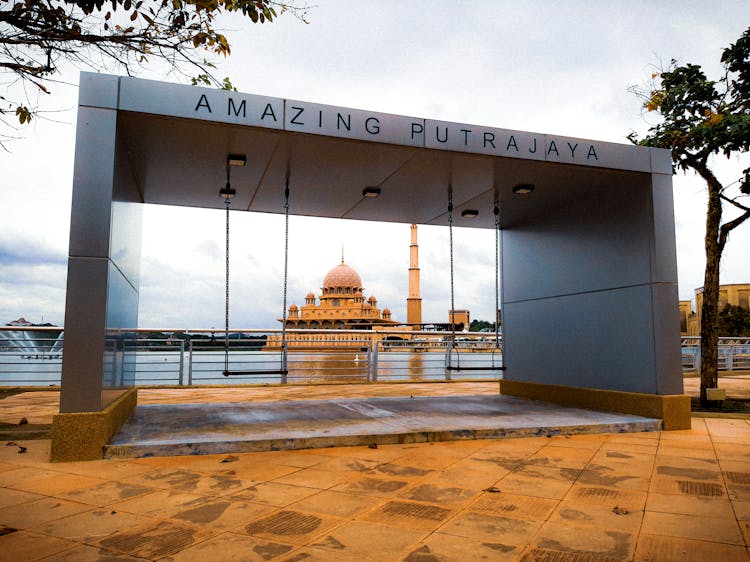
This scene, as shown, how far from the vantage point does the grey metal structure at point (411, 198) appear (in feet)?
12.4

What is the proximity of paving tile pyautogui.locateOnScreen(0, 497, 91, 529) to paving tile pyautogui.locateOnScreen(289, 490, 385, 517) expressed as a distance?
1058 mm

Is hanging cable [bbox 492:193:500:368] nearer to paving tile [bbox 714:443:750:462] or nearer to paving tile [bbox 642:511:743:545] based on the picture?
paving tile [bbox 714:443:750:462]

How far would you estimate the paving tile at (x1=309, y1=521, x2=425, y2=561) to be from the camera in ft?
6.77

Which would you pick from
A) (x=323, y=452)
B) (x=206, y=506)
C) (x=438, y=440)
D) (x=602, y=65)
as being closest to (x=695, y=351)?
(x=602, y=65)

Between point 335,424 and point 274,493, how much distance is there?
1774 mm

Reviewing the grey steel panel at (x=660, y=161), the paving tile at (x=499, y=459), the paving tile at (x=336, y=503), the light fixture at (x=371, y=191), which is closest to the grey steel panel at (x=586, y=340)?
the grey steel panel at (x=660, y=161)

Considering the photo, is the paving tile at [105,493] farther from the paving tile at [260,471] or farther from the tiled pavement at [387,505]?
the paving tile at [260,471]

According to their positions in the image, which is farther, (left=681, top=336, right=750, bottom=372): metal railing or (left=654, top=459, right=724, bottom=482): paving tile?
(left=681, top=336, right=750, bottom=372): metal railing

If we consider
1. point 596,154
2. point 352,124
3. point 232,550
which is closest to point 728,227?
point 596,154

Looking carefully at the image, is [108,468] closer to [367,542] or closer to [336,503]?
[336,503]

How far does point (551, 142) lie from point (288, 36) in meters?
2.57

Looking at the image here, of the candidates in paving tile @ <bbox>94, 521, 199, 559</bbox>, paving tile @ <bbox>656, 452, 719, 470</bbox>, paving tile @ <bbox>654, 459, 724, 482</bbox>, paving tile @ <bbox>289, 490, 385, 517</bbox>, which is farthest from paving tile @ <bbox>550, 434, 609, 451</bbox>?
paving tile @ <bbox>94, 521, 199, 559</bbox>

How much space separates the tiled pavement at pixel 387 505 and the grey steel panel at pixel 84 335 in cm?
46

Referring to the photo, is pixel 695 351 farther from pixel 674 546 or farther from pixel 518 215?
pixel 674 546
